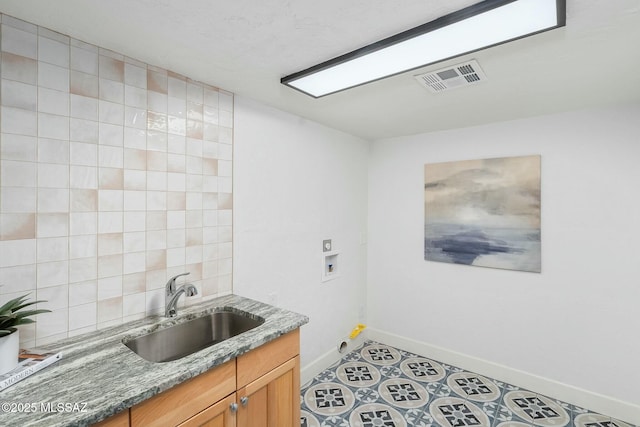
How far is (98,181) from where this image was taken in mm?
1453

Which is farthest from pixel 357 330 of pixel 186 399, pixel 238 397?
pixel 186 399

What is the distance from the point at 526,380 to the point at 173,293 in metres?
2.82

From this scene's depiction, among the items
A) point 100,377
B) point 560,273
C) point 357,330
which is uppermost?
point 560,273

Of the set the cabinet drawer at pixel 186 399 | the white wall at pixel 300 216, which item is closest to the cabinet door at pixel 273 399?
the cabinet drawer at pixel 186 399

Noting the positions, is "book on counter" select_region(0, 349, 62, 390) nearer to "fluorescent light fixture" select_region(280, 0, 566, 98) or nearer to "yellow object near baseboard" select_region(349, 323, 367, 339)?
"fluorescent light fixture" select_region(280, 0, 566, 98)

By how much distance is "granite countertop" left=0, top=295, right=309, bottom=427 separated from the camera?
0.89m

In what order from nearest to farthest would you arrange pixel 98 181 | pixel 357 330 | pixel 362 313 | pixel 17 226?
1. pixel 17 226
2. pixel 98 181
3. pixel 357 330
4. pixel 362 313

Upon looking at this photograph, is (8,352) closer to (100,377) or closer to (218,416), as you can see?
(100,377)

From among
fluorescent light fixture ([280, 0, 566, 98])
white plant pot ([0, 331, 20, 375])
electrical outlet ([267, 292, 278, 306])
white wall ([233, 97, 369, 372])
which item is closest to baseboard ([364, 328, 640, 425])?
white wall ([233, 97, 369, 372])

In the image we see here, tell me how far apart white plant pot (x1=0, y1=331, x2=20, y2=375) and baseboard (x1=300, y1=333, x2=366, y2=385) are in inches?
74.4

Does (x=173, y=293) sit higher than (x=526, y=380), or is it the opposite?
(x=173, y=293)

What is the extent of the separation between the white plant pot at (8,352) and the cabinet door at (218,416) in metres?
0.62

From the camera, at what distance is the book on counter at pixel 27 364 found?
3.28 feet

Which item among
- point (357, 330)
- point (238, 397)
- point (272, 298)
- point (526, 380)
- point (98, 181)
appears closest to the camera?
point (238, 397)
